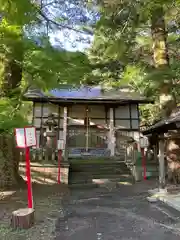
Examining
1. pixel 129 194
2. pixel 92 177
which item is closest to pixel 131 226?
pixel 129 194

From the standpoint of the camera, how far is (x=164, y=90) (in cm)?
1142

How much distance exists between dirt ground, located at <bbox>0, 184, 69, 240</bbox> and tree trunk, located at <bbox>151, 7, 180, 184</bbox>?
14.5 ft

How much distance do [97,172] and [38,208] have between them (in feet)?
17.9

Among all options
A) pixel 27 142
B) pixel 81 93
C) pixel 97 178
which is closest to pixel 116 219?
pixel 27 142

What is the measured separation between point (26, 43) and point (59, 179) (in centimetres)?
579

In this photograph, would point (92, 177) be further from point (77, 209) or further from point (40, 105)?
point (40, 105)

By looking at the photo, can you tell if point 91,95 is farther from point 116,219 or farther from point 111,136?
point 116,219

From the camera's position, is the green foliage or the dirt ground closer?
the dirt ground

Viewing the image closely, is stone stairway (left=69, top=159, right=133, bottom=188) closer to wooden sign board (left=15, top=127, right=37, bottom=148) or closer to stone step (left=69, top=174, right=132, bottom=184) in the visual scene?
stone step (left=69, top=174, right=132, bottom=184)

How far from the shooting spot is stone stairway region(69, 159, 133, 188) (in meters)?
11.6

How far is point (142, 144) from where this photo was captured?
13.0 m

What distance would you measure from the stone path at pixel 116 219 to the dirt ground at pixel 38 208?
0.24 m

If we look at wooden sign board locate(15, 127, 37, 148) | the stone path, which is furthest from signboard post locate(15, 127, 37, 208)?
the stone path

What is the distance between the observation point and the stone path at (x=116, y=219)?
16.9 ft
